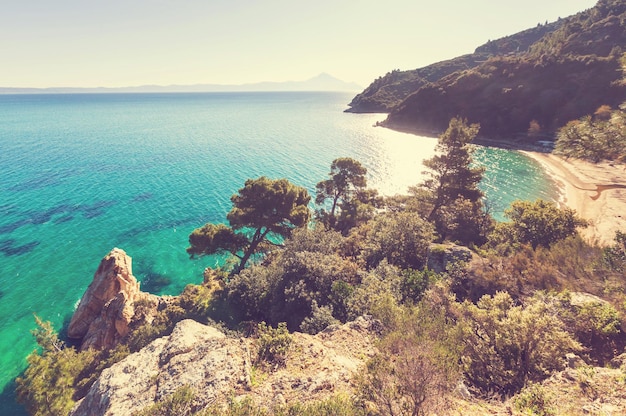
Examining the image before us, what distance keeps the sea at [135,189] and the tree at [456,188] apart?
4162 mm

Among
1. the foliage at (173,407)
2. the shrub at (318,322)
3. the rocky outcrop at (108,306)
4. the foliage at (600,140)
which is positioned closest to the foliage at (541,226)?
the foliage at (600,140)

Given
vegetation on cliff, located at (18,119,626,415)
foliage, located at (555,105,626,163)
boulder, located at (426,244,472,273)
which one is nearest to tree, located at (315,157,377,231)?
vegetation on cliff, located at (18,119,626,415)

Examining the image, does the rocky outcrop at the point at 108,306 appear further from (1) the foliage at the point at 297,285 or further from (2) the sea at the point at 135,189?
(1) the foliage at the point at 297,285

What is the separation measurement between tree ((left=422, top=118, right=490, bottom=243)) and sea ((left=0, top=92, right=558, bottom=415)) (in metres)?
4.16

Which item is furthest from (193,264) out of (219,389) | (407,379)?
(407,379)

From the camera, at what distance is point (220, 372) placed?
1148 centimetres

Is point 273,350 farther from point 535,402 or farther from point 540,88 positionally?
point 540,88

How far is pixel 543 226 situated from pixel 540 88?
112266 millimetres

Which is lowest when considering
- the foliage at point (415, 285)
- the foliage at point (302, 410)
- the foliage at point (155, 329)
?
the foliage at point (155, 329)

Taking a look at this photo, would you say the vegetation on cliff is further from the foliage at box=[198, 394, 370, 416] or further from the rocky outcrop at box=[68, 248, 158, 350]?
the rocky outcrop at box=[68, 248, 158, 350]

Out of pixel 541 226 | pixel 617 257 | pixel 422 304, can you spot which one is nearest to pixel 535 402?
pixel 422 304

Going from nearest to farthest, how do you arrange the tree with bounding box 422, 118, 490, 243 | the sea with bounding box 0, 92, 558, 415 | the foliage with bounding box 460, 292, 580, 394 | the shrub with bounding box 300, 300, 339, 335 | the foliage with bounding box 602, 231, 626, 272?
the foliage with bounding box 460, 292, 580, 394 → the foliage with bounding box 602, 231, 626, 272 → the shrub with bounding box 300, 300, 339, 335 → the tree with bounding box 422, 118, 490, 243 → the sea with bounding box 0, 92, 558, 415

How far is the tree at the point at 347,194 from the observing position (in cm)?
4369

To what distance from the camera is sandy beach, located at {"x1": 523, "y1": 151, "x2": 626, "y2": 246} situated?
38156mm
